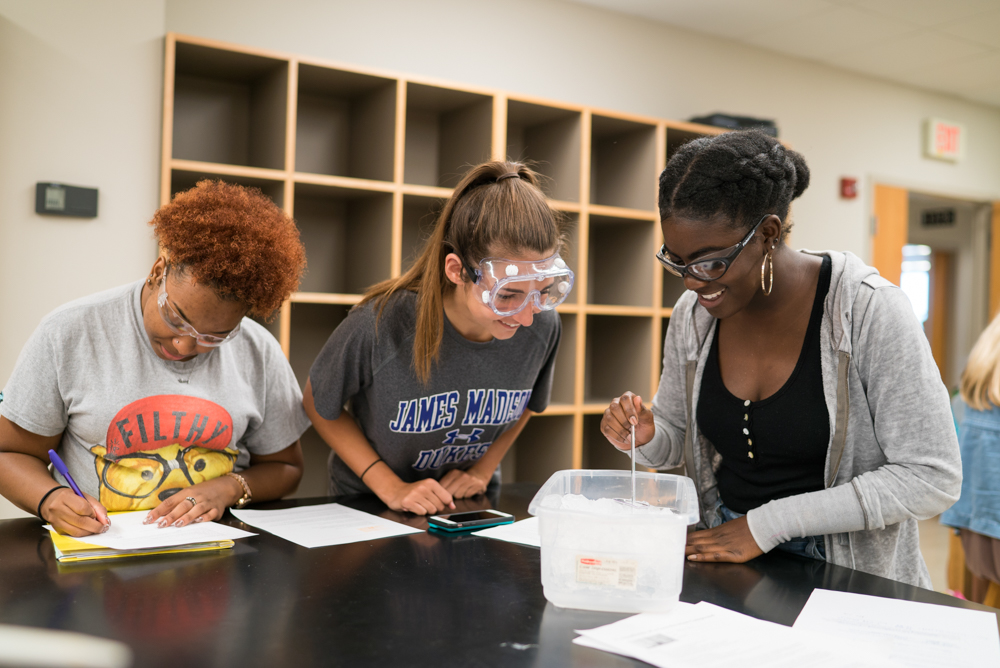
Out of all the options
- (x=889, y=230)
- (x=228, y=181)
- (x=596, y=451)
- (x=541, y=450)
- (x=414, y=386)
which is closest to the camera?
(x=414, y=386)

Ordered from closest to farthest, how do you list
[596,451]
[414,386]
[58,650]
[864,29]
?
[58,650], [414,386], [596,451], [864,29]

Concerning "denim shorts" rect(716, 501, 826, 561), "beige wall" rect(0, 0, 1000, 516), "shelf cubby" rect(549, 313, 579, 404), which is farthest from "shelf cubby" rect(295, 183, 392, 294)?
"denim shorts" rect(716, 501, 826, 561)

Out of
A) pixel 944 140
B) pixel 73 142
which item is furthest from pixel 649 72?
pixel 73 142

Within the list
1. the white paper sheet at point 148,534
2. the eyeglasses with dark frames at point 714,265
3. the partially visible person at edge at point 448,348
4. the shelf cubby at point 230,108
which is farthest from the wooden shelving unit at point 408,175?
the eyeglasses with dark frames at point 714,265

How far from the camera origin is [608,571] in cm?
99

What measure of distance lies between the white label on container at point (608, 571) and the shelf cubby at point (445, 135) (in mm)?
2362

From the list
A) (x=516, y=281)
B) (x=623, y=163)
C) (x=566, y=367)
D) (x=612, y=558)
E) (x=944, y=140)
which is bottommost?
(x=612, y=558)

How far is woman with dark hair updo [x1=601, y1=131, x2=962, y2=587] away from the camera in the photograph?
3.91ft

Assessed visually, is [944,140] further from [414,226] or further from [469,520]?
[469,520]

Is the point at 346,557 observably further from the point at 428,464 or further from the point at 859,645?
the point at 859,645

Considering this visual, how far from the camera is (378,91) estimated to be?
303 centimetres

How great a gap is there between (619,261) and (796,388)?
2.39 meters

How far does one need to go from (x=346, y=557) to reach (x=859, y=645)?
29.0 inches

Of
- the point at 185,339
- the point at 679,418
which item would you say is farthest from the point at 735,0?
the point at 185,339
